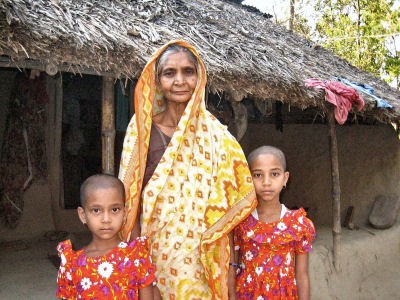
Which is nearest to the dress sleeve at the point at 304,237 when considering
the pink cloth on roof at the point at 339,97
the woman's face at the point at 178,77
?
the woman's face at the point at 178,77

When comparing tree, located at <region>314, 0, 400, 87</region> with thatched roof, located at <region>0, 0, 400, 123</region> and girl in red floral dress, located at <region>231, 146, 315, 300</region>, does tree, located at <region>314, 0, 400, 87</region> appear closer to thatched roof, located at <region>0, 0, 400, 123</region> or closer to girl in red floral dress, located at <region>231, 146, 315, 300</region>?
thatched roof, located at <region>0, 0, 400, 123</region>

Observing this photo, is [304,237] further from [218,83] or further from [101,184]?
[218,83]

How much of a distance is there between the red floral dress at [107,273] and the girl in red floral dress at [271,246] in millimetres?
555

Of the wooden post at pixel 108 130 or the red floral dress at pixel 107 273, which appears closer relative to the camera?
the red floral dress at pixel 107 273

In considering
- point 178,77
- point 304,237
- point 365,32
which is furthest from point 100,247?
point 365,32

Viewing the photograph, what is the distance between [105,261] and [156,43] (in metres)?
2.04

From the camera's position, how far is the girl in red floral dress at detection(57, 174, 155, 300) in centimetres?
189

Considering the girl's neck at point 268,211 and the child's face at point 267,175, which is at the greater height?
the child's face at point 267,175

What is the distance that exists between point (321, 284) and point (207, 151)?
3294 mm

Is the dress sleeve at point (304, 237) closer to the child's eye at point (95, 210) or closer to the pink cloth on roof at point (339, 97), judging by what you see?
the child's eye at point (95, 210)

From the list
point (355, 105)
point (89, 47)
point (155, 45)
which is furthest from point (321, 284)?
point (89, 47)

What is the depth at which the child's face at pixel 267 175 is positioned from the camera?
7.39 ft

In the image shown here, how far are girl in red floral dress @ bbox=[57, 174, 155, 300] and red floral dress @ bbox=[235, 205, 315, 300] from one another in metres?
0.58

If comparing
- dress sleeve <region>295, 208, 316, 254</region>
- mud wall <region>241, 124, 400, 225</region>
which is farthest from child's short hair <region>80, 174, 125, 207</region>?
mud wall <region>241, 124, 400, 225</region>
